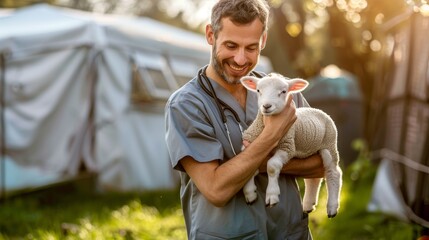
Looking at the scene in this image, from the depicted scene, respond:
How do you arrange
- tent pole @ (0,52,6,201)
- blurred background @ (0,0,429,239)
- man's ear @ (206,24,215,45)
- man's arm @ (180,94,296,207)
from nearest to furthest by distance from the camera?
man's arm @ (180,94,296,207), man's ear @ (206,24,215,45), blurred background @ (0,0,429,239), tent pole @ (0,52,6,201)

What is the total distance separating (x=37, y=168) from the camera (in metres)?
11.2

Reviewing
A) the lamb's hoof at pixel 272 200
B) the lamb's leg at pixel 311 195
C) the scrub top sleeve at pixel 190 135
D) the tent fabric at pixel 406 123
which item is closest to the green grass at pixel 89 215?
the tent fabric at pixel 406 123

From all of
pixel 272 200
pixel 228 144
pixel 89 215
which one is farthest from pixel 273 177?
pixel 89 215

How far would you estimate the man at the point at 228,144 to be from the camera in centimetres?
354

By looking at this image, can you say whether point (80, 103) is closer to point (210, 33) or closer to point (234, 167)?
point (210, 33)

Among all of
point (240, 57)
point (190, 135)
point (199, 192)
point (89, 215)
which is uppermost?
point (240, 57)

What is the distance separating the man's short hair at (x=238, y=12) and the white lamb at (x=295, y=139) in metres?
0.25

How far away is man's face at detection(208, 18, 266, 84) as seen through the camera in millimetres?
3572

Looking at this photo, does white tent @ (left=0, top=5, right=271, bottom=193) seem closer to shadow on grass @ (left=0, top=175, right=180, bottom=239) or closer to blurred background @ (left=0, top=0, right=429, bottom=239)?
blurred background @ (left=0, top=0, right=429, bottom=239)

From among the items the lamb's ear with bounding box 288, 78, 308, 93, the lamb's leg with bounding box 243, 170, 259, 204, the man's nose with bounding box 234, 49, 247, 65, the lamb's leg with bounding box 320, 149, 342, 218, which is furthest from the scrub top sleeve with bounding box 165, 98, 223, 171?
the lamb's leg with bounding box 320, 149, 342, 218

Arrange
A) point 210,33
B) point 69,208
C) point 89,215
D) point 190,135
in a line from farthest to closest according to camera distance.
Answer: point 69,208 < point 89,215 < point 210,33 < point 190,135

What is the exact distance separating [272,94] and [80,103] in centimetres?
847

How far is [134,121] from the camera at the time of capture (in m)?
12.5

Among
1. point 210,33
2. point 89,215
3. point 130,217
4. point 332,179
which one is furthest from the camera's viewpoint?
point 89,215
